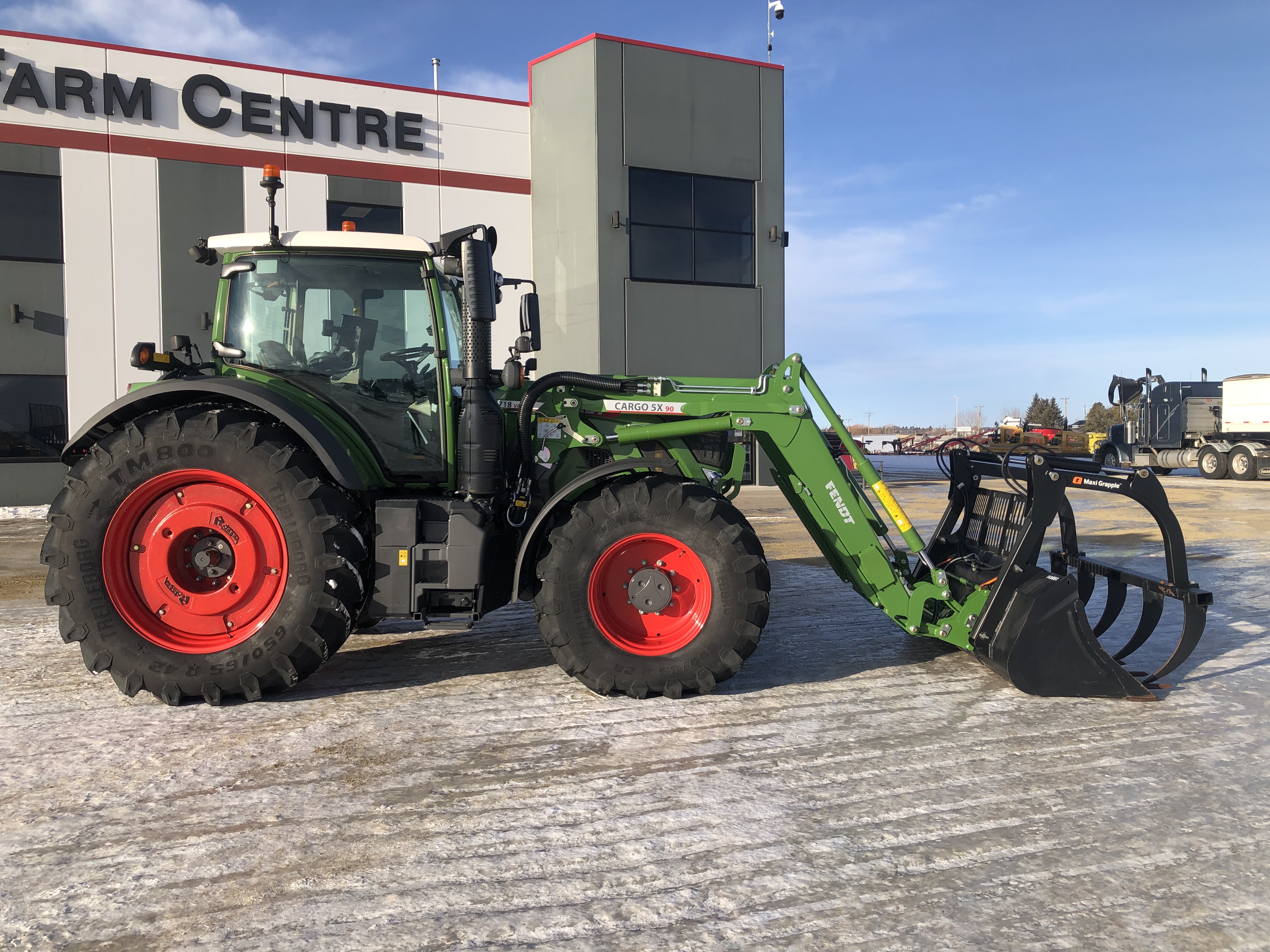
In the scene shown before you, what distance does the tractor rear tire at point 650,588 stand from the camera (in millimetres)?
4164

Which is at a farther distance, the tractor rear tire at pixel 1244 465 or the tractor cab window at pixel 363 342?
the tractor rear tire at pixel 1244 465

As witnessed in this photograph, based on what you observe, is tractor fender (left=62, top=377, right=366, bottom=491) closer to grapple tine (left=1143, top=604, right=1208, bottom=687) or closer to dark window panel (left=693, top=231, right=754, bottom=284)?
grapple tine (left=1143, top=604, right=1208, bottom=687)

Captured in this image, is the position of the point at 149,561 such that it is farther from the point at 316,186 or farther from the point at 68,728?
the point at 316,186

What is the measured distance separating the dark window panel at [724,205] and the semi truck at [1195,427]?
42.3ft

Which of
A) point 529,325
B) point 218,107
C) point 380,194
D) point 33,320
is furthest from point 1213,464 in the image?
point 33,320

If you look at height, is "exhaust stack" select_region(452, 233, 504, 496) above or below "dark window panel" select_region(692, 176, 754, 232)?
below

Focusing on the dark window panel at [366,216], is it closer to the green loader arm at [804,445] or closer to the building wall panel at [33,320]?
the building wall panel at [33,320]

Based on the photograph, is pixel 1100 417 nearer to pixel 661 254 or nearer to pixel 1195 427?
pixel 1195 427

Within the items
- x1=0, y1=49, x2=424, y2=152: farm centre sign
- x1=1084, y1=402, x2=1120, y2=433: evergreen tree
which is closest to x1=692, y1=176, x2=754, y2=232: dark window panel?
x1=0, y1=49, x2=424, y2=152: farm centre sign

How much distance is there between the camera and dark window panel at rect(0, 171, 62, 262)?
13578mm

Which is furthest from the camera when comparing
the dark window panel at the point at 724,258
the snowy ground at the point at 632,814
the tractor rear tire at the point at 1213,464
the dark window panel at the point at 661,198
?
the tractor rear tire at the point at 1213,464

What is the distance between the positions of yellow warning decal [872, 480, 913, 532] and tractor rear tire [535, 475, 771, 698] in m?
0.87

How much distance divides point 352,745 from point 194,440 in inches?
66.3

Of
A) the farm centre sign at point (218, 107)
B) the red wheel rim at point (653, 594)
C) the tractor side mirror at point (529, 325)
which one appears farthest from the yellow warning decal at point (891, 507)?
the farm centre sign at point (218, 107)
